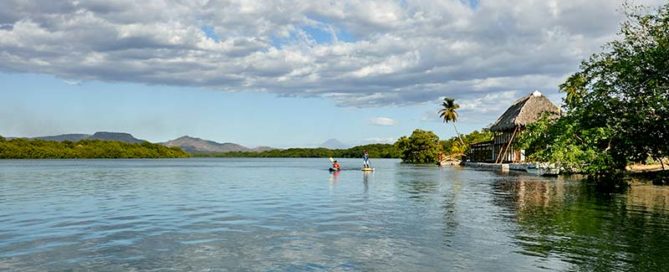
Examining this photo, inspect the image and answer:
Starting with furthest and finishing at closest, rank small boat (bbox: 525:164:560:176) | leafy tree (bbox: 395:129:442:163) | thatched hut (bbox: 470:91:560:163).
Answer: leafy tree (bbox: 395:129:442:163), thatched hut (bbox: 470:91:560:163), small boat (bbox: 525:164:560:176)

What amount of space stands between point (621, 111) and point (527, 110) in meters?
45.3

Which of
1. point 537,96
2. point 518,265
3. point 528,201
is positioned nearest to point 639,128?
point 528,201

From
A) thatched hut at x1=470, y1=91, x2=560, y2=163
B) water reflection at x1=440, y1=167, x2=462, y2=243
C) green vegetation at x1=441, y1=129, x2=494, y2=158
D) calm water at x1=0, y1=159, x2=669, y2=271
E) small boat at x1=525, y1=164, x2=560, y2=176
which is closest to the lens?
calm water at x1=0, y1=159, x2=669, y2=271

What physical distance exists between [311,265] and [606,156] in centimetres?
2549

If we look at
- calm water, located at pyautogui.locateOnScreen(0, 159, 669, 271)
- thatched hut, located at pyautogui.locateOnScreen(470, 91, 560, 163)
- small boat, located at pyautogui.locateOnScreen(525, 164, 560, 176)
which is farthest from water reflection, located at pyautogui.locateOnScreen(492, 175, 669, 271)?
thatched hut, located at pyautogui.locateOnScreen(470, 91, 560, 163)

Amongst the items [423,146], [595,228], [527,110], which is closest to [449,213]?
[595,228]

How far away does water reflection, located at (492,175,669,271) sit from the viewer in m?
13.6

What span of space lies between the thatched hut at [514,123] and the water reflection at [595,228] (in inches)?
1677

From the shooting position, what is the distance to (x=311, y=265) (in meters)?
13.1

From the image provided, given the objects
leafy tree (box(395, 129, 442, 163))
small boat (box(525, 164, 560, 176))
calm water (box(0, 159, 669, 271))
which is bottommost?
calm water (box(0, 159, 669, 271))

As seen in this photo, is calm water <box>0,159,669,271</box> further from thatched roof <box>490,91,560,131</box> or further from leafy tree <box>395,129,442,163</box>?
leafy tree <box>395,129,442,163</box>

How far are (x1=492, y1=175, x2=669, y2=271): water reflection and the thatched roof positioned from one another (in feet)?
142

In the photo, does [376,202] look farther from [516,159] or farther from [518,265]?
[516,159]

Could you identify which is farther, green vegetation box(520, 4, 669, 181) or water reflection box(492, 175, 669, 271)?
green vegetation box(520, 4, 669, 181)
